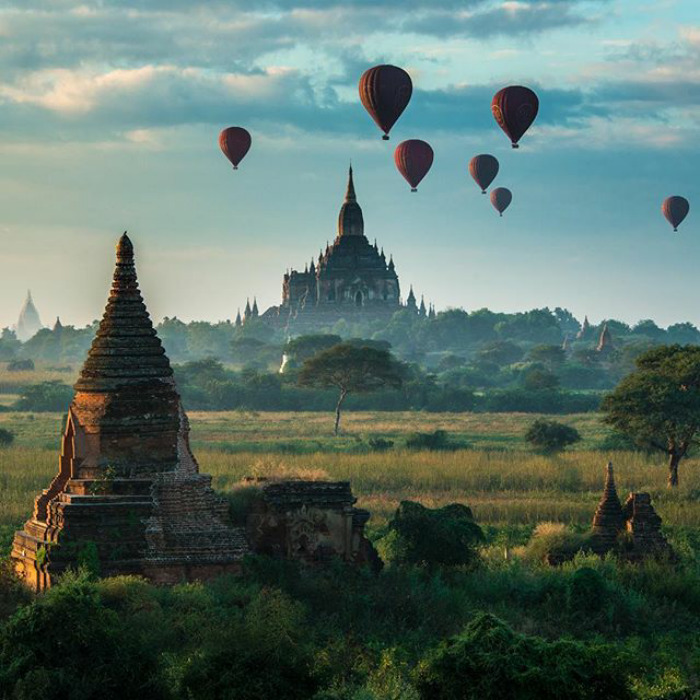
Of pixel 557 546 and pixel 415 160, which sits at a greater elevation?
pixel 415 160

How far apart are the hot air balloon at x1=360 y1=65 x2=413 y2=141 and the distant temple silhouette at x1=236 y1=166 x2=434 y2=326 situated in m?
89.7

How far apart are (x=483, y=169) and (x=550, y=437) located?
966 inches

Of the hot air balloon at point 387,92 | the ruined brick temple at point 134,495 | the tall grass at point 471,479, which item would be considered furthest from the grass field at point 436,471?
the hot air balloon at point 387,92

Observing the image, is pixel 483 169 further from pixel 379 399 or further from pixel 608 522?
pixel 608 522

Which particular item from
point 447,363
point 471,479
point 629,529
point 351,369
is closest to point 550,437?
point 471,479

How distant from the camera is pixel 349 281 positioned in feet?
497

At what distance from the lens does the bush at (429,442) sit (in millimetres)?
56359

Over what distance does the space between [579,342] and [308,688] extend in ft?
565

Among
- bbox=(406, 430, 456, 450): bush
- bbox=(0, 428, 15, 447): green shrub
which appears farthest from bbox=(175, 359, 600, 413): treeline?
bbox=(0, 428, 15, 447): green shrub

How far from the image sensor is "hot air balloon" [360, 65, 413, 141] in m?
54.2

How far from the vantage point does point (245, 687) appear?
53.5 feet

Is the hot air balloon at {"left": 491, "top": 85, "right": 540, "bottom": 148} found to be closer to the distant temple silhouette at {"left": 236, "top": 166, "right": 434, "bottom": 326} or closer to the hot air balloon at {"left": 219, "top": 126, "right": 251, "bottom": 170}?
the hot air balloon at {"left": 219, "top": 126, "right": 251, "bottom": 170}

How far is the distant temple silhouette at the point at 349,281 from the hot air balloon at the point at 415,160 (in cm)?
7651

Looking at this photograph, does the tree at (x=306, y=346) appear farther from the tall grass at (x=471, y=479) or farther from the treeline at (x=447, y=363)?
the tall grass at (x=471, y=479)
